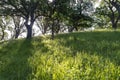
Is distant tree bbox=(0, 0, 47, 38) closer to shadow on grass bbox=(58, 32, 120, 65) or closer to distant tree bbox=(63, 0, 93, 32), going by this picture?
distant tree bbox=(63, 0, 93, 32)

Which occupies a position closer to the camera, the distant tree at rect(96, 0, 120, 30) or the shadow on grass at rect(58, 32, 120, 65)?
the shadow on grass at rect(58, 32, 120, 65)

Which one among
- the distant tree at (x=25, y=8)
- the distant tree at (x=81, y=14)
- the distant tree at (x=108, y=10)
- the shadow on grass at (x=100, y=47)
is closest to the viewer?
the shadow on grass at (x=100, y=47)

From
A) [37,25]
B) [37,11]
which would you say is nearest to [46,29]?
[37,25]

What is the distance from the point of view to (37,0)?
109 ft

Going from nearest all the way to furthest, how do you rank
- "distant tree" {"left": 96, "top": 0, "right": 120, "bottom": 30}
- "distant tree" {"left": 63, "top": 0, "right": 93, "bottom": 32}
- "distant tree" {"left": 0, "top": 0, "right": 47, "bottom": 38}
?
1. "distant tree" {"left": 0, "top": 0, "right": 47, "bottom": 38}
2. "distant tree" {"left": 63, "top": 0, "right": 93, "bottom": 32}
3. "distant tree" {"left": 96, "top": 0, "right": 120, "bottom": 30}

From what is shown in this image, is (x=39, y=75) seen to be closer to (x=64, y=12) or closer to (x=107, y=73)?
(x=107, y=73)

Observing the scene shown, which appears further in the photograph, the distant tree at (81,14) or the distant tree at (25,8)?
the distant tree at (81,14)

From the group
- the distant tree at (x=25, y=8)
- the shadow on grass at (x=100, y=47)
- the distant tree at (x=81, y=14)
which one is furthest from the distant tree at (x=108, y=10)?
the shadow on grass at (x=100, y=47)

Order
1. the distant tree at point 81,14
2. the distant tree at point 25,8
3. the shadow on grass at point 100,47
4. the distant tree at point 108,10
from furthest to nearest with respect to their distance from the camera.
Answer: the distant tree at point 108,10, the distant tree at point 81,14, the distant tree at point 25,8, the shadow on grass at point 100,47

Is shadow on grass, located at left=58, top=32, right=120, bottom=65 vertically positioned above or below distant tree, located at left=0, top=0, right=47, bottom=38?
below

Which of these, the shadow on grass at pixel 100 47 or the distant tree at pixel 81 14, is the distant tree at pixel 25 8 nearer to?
the distant tree at pixel 81 14

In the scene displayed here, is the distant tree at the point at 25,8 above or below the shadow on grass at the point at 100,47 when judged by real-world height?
above

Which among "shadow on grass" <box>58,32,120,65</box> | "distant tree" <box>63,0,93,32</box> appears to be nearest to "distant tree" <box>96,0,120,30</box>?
"distant tree" <box>63,0,93,32</box>

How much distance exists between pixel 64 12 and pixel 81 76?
28519mm
